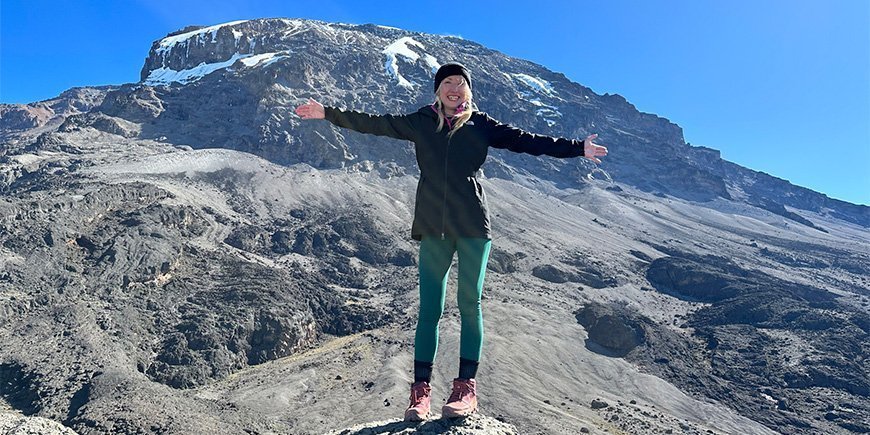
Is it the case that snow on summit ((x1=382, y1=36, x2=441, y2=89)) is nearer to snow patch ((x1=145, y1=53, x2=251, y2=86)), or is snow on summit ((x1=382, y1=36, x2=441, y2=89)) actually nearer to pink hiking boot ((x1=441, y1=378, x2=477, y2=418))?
snow patch ((x1=145, y1=53, x2=251, y2=86))

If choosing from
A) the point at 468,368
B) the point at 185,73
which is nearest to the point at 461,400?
the point at 468,368

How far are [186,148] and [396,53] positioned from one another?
210 ft

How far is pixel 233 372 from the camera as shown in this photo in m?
27.1

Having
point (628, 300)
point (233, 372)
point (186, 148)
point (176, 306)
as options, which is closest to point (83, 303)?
point (176, 306)

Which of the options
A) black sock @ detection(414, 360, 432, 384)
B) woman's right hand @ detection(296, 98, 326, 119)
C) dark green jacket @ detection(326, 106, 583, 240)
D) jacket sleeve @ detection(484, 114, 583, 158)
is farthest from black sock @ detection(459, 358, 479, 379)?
woman's right hand @ detection(296, 98, 326, 119)

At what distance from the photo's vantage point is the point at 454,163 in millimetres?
3627

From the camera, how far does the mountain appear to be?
23109 mm

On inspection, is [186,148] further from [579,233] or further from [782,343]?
[782,343]

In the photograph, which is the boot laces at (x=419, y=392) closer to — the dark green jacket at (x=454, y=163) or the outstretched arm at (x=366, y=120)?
the dark green jacket at (x=454, y=163)

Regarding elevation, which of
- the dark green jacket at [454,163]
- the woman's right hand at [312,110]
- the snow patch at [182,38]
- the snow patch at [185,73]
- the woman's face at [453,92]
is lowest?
the dark green jacket at [454,163]


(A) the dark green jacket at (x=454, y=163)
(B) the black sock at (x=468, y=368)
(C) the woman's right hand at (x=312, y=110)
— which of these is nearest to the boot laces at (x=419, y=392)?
(B) the black sock at (x=468, y=368)

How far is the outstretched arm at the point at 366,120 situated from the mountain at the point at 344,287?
2.07 metres

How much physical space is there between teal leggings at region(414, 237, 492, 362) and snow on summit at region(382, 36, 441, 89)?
358 ft

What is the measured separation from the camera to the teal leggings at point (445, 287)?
3.63 metres
